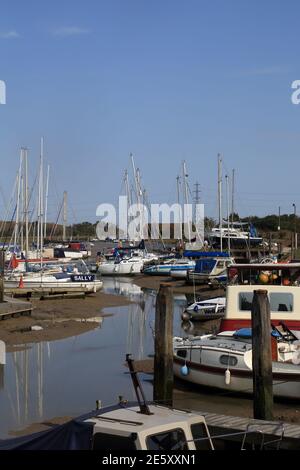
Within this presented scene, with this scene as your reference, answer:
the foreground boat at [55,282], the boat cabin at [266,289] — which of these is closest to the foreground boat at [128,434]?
the boat cabin at [266,289]

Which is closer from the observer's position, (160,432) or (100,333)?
(160,432)

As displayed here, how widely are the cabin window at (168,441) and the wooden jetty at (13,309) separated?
23.1 meters

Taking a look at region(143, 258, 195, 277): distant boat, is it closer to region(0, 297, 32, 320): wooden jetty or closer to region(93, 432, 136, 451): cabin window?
region(0, 297, 32, 320): wooden jetty

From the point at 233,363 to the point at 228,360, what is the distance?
0.17 metres

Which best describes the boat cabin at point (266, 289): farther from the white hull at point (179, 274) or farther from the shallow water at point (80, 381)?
the white hull at point (179, 274)

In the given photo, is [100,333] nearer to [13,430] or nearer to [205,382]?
[205,382]

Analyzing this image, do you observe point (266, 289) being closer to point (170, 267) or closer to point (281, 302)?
point (281, 302)

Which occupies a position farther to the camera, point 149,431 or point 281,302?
point 281,302

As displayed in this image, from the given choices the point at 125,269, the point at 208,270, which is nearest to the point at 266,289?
the point at 208,270

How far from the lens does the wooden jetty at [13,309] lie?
31812 mm

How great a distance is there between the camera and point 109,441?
376 inches

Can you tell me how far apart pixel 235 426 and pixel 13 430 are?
619 centimetres
